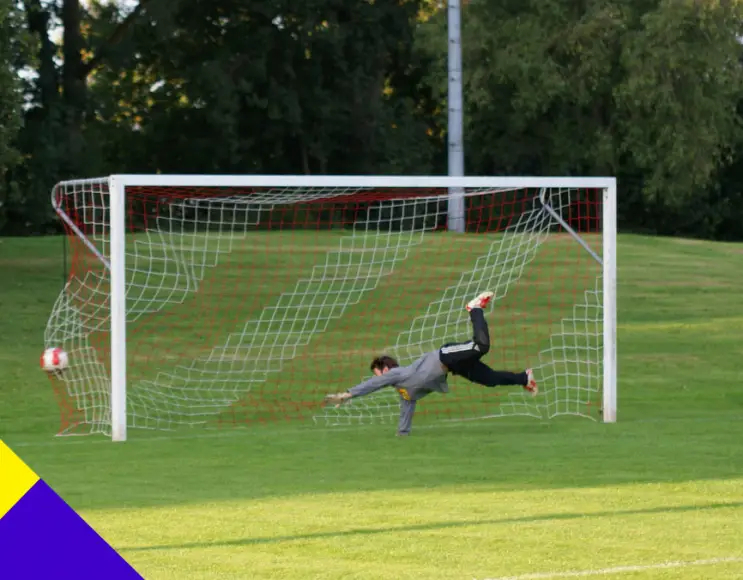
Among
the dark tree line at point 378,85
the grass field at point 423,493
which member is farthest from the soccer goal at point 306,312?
the dark tree line at point 378,85

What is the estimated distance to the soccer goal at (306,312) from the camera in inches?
564

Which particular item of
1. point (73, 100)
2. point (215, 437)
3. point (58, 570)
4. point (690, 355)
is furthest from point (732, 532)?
point (73, 100)

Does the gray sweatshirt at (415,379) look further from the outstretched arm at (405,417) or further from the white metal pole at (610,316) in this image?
the white metal pole at (610,316)

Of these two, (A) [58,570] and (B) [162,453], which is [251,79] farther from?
(A) [58,570]

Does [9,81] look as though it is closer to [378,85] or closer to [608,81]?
[378,85]

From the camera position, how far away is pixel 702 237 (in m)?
49.0

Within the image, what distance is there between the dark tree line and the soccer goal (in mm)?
11306

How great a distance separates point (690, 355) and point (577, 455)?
8737 mm

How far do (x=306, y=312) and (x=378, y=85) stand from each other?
22608 millimetres

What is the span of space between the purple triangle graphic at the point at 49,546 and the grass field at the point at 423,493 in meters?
3.31

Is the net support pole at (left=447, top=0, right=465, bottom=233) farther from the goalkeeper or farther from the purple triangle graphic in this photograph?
the purple triangle graphic

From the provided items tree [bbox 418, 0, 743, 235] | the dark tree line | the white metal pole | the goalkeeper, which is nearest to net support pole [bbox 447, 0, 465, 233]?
tree [bbox 418, 0, 743, 235]

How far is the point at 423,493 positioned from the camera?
32.2ft

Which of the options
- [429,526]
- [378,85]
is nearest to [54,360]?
[429,526]
